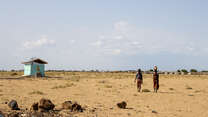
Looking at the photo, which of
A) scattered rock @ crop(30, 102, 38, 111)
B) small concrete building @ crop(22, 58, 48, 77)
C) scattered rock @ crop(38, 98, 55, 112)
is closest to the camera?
scattered rock @ crop(38, 98, 55, 112)

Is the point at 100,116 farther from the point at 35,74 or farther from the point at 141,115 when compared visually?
the point at 35,74

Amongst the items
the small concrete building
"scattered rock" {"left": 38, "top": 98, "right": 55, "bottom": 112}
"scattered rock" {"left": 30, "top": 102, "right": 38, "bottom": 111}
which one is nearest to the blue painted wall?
the small concrete building

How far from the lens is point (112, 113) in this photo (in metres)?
10.8

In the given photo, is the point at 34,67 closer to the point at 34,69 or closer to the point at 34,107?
the point at 34,69

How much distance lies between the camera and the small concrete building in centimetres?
4825

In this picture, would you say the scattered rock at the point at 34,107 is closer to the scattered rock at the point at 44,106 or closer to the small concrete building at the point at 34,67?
the scattered rock at the point at 44,106

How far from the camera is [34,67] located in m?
48.6

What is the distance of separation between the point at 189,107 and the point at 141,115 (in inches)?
141

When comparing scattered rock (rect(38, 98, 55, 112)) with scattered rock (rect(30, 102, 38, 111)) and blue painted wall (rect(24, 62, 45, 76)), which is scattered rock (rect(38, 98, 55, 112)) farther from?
blue painted wall (rect(24, 62, 45, 76))

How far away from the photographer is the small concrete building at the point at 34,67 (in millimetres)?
48250

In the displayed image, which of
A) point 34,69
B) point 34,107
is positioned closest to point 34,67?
point 34,69

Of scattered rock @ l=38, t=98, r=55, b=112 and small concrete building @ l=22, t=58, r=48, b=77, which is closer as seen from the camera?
scattered rock @ l=38, t=98, r=55, b=112

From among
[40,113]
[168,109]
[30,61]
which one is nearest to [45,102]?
[40,113]

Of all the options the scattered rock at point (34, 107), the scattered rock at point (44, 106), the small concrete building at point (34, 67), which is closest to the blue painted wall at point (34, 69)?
the small concrete building at point (34, 67)
